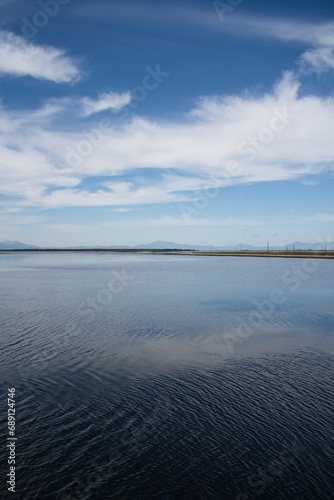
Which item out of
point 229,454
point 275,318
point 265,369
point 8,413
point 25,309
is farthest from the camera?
point 25,309

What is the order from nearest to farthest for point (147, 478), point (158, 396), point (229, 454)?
1. point (147, 478)
2. point (229, 454)
3. point (158, 396)

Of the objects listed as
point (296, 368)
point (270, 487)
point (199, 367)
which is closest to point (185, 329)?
point (199, 367)

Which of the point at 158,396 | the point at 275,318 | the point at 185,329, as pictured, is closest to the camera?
the point at 158,396

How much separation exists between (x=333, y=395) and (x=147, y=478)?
6.91 m

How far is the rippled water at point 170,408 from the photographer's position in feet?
22.8

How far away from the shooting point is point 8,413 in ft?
31.0

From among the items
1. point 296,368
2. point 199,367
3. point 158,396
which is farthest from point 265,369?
point 158,396

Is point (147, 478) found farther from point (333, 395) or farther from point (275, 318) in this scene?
point (275, 318)

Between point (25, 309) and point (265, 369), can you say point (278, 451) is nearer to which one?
point (265, 369)

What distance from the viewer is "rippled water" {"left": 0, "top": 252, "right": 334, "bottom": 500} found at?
6945 millimetres

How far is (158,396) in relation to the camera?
35.1 ft

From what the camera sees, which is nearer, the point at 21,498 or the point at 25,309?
the point at 21,498

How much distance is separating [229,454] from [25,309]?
2138 cm

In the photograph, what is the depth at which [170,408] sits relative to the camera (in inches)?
390
